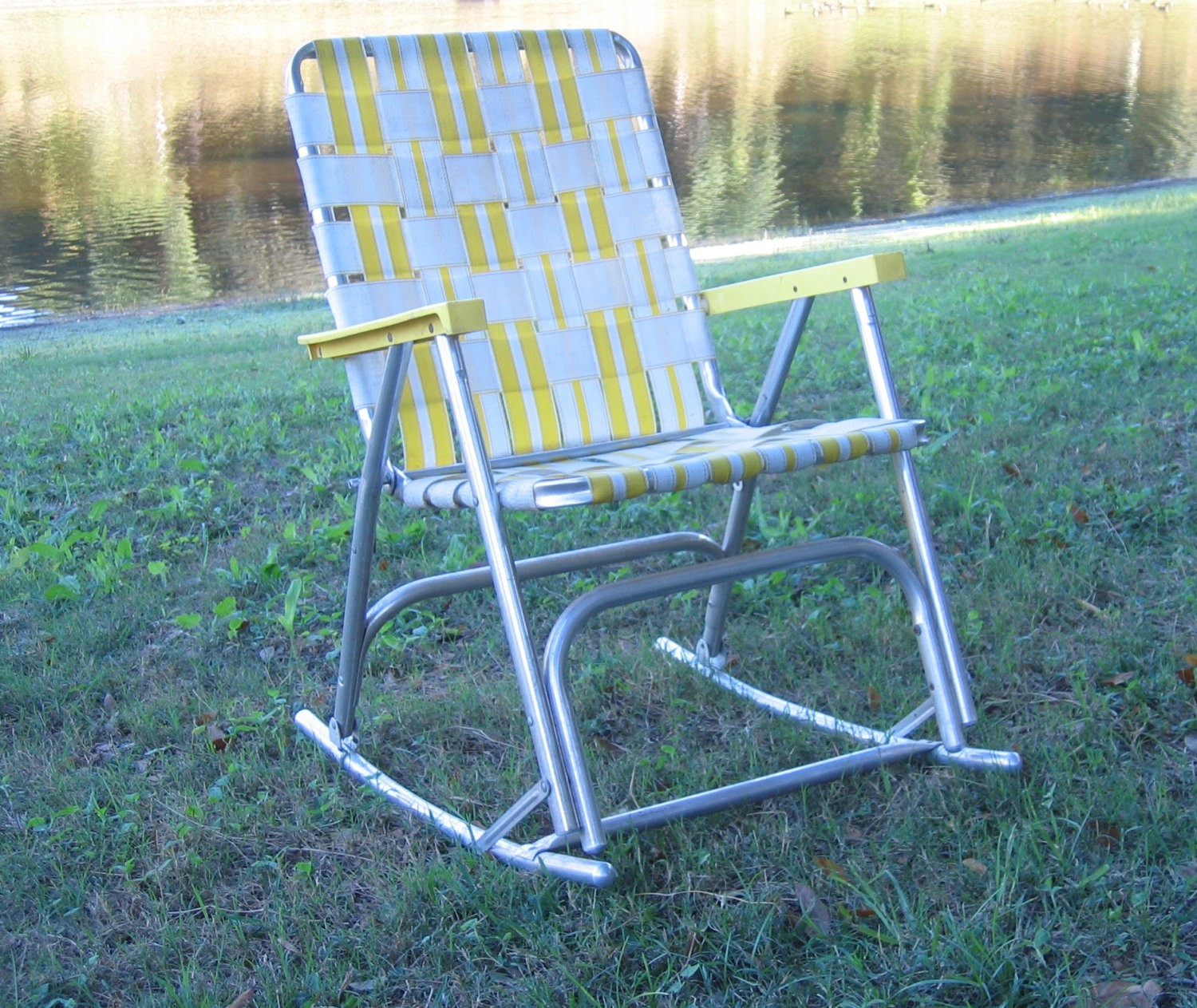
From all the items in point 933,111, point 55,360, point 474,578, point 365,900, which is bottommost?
point 933,111

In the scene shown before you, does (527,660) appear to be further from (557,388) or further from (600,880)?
(557,388)

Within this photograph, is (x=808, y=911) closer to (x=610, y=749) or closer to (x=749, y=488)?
(x=610, y=749)

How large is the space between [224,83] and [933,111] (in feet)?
54.9

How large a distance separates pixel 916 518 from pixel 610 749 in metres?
0.66

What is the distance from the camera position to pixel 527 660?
1.61m

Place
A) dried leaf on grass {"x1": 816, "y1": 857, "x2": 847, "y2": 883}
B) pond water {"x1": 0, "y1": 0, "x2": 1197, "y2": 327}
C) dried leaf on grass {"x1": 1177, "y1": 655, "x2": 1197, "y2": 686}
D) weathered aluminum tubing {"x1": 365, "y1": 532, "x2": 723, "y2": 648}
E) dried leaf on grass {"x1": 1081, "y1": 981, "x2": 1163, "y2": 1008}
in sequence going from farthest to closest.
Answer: pond water {"x1": 0, "y1": 0, "x2": 1197, "y2": 327} < dried leaf on grass {"x1": 1177, "y1": 655, "x2": 1197, "y2": 686} < weathered aluminum tubing {"x1": 365, "y1": 532, "x2": 723, "y2": 648} < dried leaf on grass {"x1": 816, "y1": 857, "x2": 847, "y2": 883} < dried leaf on grass {"x1": 1081, "y1": 981, "x2": 1163, "y2": 1008}

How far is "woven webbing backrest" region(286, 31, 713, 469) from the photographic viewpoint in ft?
7.05

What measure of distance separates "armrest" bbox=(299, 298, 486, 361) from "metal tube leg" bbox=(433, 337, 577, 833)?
0.10ft

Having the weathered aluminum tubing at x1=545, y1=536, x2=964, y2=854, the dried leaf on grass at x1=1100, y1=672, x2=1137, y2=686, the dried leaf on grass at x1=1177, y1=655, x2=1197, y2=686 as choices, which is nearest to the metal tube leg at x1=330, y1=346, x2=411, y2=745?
the weathered aluminum tubing at x1=545, y1=536, x2=964, y2=854

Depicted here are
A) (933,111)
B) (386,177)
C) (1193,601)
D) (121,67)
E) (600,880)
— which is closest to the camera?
(600,880)

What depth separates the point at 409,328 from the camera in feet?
5.38

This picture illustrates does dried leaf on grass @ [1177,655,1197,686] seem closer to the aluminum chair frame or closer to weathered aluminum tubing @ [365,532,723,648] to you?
the aluminum chair frame

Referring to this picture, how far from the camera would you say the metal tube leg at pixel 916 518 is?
6.11 ft

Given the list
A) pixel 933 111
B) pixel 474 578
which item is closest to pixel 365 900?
pixel 474 578
